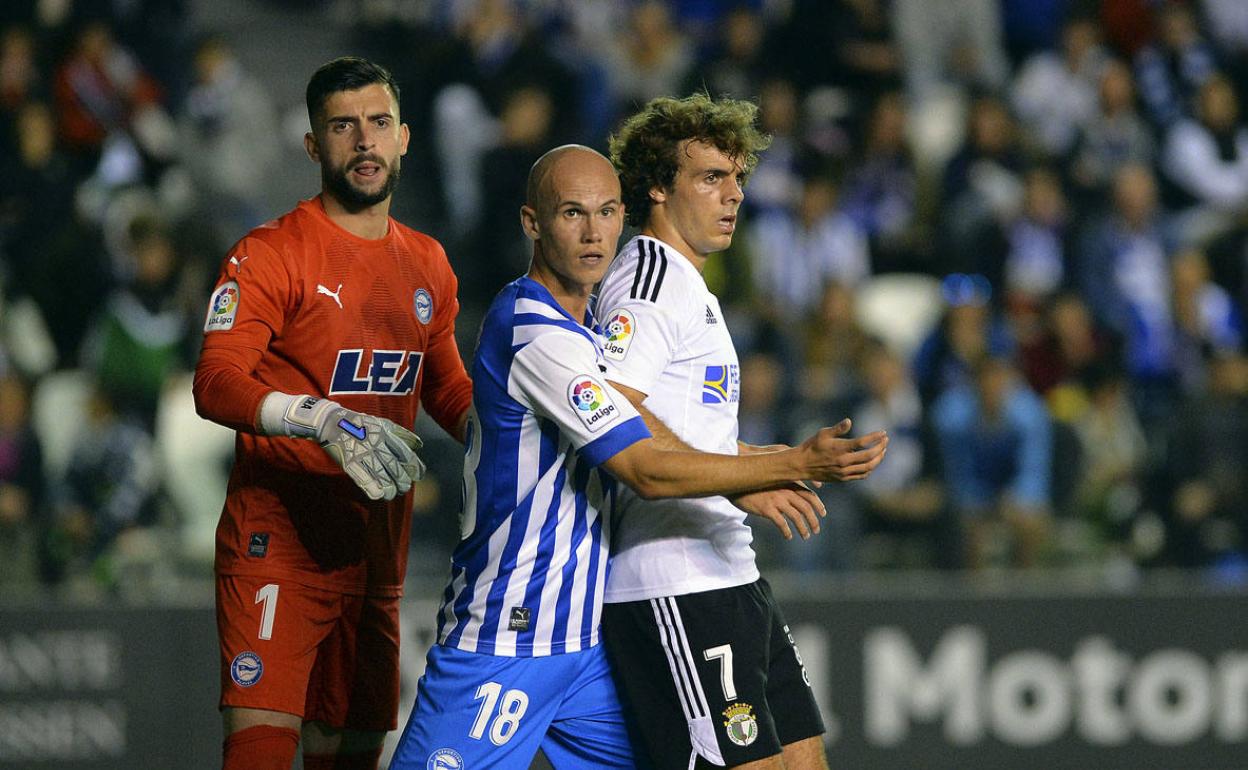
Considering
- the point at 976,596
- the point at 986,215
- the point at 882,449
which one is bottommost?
the point at 976,596

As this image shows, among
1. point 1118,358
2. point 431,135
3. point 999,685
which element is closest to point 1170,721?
point 999,685

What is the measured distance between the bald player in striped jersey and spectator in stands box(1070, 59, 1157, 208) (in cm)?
764

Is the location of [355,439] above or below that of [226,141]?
below

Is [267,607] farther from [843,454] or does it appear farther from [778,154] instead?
[778,154]

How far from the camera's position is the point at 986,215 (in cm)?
1055

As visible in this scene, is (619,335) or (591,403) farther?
(619,335)

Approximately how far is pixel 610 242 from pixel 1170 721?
5384mm

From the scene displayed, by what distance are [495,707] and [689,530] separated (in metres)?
0.73

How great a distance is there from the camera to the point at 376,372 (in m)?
4.62

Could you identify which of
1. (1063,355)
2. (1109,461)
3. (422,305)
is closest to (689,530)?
(422,305)

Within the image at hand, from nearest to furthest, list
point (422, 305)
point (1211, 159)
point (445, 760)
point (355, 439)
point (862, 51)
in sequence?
point (355, 439) < point (445, 760) < point (422, 305) < point (1211, 159) < point (862, 51)

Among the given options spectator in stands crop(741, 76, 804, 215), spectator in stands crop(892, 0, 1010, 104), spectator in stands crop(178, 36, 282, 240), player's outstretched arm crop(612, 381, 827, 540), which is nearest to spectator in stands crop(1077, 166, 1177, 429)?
spectator in stands crop(892, 0, 1010, 104)

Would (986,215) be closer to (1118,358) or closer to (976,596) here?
(1118,358)

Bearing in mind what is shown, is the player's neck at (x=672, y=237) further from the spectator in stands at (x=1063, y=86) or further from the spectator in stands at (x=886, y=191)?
the spectator in stands at (x=1063, y=86)
